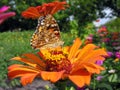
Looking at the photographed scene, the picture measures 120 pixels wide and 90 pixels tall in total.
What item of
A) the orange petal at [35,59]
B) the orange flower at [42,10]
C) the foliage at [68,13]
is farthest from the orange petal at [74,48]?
the foliage at [68,13]

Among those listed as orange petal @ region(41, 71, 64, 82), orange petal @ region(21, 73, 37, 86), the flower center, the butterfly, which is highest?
the butterfly

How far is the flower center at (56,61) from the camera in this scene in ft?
4.72

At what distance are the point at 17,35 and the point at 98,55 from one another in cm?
690

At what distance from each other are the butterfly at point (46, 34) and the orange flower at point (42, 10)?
0.08 feet

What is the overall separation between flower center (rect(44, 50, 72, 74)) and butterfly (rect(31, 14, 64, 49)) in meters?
0.12

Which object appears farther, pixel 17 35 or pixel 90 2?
pixel 90 2

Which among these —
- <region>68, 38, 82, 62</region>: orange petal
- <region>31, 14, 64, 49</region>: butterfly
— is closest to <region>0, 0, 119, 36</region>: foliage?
<region>68, 38, 82, 62</region>: orange petal

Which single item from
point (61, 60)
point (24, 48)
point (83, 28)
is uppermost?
point (61, 60)

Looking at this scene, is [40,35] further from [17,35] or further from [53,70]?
[17,35]

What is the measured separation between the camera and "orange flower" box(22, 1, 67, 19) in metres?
1.24

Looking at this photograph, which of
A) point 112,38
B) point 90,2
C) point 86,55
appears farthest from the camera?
point 90,2

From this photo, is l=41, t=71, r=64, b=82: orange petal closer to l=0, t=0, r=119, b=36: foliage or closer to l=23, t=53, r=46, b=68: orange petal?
l=23, t=53, r=46, b=68: orange petal

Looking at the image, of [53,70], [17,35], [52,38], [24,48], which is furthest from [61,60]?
[17,35]

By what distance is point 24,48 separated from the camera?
5324 mm
